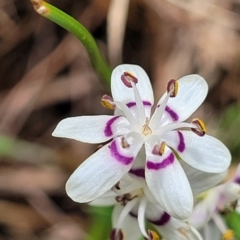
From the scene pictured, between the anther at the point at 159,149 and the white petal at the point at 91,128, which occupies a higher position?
the anther at the point at 159,149

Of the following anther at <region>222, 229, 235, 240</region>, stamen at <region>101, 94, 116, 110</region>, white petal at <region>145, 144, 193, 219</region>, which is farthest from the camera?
anther at <region>222, 229, 235, 240</region>

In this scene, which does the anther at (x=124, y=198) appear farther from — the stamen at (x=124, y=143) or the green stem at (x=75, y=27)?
the green stem at (x=75, y=27)

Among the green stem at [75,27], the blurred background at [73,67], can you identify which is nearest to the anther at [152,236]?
the green stem at [75,27]

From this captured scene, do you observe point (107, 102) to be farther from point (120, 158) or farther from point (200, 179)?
point (200, 179)

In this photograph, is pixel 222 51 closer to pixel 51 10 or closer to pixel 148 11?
pixel 148 11

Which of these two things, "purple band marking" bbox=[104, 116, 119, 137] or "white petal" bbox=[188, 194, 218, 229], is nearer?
"purple band marking" bbox=[104, 116, 119, 137]

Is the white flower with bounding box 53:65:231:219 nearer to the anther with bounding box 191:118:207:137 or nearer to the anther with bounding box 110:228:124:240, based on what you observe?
the anther with bounding box 191:118:207:137

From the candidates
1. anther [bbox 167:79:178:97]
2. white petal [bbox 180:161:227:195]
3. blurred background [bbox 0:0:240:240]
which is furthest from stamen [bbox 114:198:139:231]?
blurred background [bbox 0:0:240:240]

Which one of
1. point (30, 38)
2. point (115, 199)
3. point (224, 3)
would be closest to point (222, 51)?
point (224, 3)
